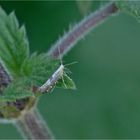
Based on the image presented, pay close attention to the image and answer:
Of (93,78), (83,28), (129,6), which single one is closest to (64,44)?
(83,28)

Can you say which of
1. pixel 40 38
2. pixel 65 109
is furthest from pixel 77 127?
pixel 40 38

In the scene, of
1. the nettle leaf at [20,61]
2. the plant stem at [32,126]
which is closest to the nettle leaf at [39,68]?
the nettle leaf at [20,61]

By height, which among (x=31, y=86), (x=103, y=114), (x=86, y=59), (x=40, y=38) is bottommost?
(x=103, y=114)

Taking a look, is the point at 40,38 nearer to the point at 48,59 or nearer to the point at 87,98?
the point at 87,98

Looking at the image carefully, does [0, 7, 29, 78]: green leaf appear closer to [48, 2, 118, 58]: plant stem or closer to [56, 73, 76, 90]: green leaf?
[48, 2, 118, 58]: plant stem

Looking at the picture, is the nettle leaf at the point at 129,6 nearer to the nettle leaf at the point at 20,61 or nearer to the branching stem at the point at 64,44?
the branching stem at the point at 64,44

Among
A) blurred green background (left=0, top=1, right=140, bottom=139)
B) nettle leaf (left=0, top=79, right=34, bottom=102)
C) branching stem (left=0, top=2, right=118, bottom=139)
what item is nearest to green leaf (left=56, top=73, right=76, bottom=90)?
nettle leaf (left=0, top=79, right=34, bottom=102)

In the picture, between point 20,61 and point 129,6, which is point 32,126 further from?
point 129,6
